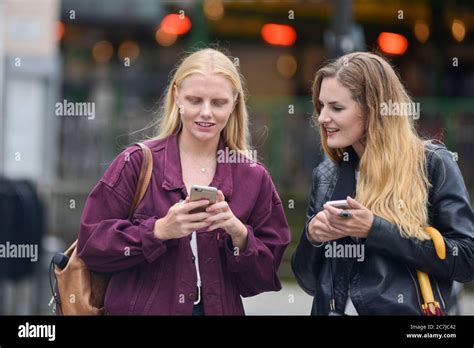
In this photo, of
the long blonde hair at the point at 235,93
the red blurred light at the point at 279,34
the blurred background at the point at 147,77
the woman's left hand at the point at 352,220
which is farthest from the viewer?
the red blurred light at the point at 279,34

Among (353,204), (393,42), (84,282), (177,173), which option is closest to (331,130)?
(353,204)

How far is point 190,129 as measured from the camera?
3.55m

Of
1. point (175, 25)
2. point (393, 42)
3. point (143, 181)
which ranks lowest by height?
point (143, 181)

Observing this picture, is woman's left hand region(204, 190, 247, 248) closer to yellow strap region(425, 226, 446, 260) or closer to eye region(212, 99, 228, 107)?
eye region(212, 99, 228, 107)

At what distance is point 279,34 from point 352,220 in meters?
10.1

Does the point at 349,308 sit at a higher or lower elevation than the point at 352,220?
lower

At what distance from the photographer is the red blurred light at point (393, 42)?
42.5 ft

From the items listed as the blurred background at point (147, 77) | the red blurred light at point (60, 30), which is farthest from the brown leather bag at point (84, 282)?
the red blurred light at point (60, 30)

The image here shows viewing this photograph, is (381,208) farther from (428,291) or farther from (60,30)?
(60,30)

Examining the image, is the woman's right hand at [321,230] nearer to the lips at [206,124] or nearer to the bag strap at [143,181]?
the lips at [206,124]

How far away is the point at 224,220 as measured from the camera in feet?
11.0

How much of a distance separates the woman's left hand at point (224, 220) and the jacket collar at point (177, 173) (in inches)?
6.2
